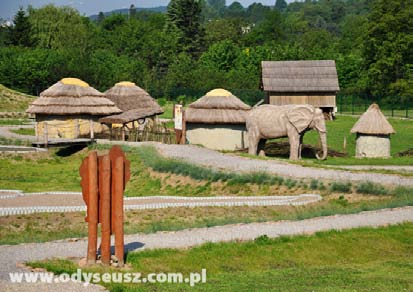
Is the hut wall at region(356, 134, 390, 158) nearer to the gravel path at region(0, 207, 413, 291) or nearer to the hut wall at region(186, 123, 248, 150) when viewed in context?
the hut wall at region(186, 123, 248, 150)

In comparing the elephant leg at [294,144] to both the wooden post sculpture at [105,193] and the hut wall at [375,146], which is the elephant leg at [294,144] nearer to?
the hut wall at [375,146]

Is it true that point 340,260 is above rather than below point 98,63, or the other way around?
below

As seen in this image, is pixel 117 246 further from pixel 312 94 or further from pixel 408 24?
pixel 408 24

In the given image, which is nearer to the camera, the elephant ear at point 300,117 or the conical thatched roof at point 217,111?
the elephant ear at point 300,117

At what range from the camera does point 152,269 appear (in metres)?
13.0

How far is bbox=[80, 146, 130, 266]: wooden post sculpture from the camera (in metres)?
13.1

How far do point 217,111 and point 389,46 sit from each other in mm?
34630

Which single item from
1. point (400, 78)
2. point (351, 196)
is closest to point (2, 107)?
point (400, 78)

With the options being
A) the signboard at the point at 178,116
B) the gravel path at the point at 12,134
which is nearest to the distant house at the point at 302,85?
the gravel path at the point at 12,134

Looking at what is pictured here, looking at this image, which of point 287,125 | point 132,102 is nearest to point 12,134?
point 132,102

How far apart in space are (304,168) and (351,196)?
470cm

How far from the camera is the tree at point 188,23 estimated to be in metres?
103

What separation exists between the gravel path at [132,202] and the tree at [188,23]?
78666 millimetres

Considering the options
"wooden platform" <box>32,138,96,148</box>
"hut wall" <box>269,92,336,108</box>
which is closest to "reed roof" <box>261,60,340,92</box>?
"hut wall" <box>269,92,336,108</box>
